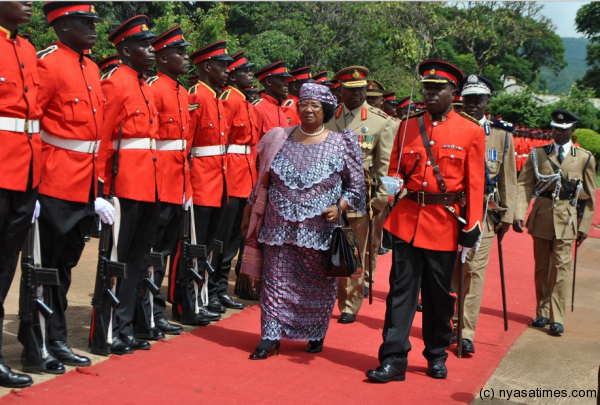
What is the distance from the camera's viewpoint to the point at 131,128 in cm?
607

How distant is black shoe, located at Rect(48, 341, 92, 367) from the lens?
5547 mm

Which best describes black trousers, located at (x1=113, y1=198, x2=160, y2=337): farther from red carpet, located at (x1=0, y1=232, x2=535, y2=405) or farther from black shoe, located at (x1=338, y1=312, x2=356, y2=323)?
black shoe, located at (x1=338, y1=312, x2=356, y2=323)

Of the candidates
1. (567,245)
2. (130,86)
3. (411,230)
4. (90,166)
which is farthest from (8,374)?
(567,245)

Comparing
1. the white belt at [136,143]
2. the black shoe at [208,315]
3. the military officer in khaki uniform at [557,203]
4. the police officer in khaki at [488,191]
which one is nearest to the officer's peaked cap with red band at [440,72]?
the police officer in khaki at [488,191]

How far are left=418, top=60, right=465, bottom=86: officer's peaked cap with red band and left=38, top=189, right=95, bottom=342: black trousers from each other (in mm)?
2661

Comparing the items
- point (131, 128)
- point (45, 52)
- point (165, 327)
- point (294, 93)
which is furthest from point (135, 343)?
point (294, 93)

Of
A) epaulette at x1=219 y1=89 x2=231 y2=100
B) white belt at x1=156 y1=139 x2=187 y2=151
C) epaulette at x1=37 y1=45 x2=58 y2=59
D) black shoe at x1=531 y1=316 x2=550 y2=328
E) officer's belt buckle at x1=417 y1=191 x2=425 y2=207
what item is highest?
epaulette at x1=37 y1=45 x2=58 y2=59

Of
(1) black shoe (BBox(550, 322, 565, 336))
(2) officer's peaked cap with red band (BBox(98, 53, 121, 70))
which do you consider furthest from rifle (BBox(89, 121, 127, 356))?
(1) black shoe (BBox(550, 322, 565, 336))

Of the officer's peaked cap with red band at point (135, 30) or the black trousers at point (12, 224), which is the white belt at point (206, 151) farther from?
the black trousers at point (12, 224)

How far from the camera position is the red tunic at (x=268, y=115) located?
29.6 ft

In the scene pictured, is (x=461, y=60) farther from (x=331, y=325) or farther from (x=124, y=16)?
(x=331, y=325)

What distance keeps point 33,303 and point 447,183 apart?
308 cm

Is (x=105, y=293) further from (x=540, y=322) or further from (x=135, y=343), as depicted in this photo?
(x=540, y=322)

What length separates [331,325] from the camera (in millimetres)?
7668
